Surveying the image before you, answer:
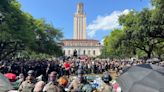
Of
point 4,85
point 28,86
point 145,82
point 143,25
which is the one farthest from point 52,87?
point 143,25

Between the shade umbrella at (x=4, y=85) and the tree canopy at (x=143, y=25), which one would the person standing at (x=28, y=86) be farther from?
the tree canopy at (x=143, y=25)

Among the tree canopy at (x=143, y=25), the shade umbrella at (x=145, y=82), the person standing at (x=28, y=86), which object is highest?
the tree canopy at (x=143, y=25)

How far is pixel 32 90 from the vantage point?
13.0 meters

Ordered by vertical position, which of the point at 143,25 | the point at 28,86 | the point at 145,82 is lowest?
the point at 28,86

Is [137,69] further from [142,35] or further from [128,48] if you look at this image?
[128,48]

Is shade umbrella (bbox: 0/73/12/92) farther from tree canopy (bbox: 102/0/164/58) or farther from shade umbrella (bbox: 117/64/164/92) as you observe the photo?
tree canopy (bbox: 102/0/164/58)

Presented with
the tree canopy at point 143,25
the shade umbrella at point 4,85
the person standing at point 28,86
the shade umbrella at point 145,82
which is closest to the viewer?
the shade umbrella at point 4,85

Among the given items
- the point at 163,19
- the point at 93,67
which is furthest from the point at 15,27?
the point at 163,19

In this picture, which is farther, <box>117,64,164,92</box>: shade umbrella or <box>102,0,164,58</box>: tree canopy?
<box>102,0,164,58</box>: tree canopy

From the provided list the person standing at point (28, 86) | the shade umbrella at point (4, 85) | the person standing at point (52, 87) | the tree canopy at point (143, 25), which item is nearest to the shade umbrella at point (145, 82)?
the person standing at point (52, 87)

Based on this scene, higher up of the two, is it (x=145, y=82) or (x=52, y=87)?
(x=145, y=82)

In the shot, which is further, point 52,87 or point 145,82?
point 52,87

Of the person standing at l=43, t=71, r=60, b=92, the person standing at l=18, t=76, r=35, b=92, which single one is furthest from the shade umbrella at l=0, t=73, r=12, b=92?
the person standing at l=18, t=76, r=35, b=92

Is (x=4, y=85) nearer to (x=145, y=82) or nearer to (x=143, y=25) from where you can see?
(x=145, y=82)
